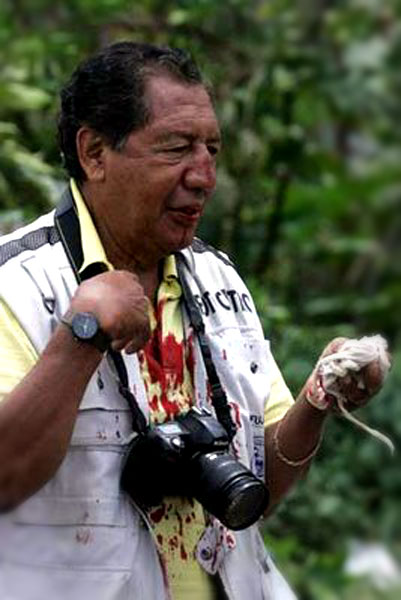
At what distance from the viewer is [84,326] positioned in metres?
2.97

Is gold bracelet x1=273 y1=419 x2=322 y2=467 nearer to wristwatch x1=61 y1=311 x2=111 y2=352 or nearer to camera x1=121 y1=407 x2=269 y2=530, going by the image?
camera x1=121 y1=407 x2=269 y2=530

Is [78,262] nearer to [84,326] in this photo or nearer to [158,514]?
[84,326]

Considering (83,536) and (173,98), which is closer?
(83,536)

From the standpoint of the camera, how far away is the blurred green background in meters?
6.07

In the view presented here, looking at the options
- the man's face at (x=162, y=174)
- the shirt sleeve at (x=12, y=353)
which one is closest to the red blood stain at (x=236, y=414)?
the man's face at (x=162, y=174)

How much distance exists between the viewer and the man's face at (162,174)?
10.7ft

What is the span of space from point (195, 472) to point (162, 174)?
22.4 inches

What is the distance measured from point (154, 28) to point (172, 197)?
363 centimetres

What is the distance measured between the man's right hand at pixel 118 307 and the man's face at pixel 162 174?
0.23 metres

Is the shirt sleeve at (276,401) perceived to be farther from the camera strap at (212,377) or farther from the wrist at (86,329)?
the wrist at (86,329)

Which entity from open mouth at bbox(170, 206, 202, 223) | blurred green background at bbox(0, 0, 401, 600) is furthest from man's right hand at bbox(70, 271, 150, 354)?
blurred green background at bbox(0, 0, 401, 600)

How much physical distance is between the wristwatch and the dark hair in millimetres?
437

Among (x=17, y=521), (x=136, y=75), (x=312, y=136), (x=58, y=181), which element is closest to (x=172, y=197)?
(x=136, y=75)

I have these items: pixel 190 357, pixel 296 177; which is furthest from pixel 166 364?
pixel 296 177
